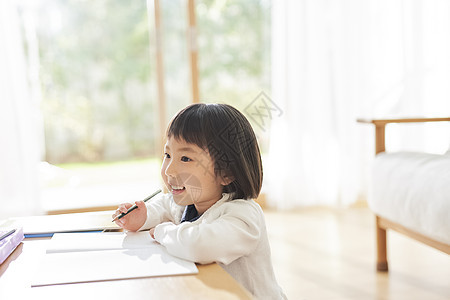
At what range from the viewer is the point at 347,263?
2.42m

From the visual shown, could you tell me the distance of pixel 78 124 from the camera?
16.9ft

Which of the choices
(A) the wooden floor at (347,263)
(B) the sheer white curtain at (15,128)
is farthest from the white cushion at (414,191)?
(B) the sheer white curtain at (15,128)

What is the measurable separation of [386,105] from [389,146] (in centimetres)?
27

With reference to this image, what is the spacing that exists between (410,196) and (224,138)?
1.10 metres

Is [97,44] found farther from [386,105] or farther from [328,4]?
[386,105]

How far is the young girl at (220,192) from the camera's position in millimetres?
896

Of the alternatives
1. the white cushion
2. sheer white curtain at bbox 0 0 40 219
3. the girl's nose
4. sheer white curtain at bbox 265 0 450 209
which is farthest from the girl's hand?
sheer white curtain at bbox 265 0 450 209

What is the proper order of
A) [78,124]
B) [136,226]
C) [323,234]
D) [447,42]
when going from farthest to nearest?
[78,124] < [447,42] < [323,234] < [136,226]

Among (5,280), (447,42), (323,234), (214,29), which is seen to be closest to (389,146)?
(447,42)

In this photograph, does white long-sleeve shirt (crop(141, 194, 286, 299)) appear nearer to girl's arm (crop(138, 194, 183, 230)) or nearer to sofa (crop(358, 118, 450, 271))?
girl's arm (crop(138, 194, 183, 230))

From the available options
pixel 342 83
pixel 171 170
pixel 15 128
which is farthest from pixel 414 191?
pixel 15 128

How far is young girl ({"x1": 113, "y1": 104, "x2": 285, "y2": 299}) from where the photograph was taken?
0.90 meters

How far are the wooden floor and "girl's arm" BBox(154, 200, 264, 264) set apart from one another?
3.85 feet

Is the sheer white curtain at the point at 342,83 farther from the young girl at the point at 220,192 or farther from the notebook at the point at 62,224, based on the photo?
the young girl at the point at 220,192
